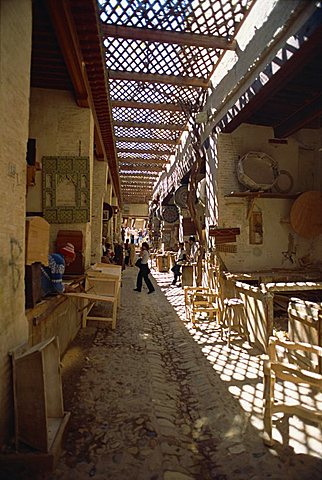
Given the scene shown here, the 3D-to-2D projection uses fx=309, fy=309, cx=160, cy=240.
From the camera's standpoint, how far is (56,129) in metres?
5.38

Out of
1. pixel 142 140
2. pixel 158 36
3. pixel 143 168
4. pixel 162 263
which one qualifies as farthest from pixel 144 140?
pixel 162 263

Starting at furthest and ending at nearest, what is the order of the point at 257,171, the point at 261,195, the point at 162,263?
1. the point at 162,263
2. the point at 257,171
3. the point at 261,195

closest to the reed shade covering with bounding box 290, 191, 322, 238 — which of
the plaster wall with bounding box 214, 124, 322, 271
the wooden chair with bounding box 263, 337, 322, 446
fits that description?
the plaster wall with bounding box 214, 124, 322, 271

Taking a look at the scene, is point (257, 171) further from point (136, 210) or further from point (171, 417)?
point (136, 210)

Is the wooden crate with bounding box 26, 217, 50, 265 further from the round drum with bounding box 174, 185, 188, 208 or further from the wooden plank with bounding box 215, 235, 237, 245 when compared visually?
the round drum with bounding box 174, 185, 188, 208

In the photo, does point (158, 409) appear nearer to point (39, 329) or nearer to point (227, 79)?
point (39, 329)

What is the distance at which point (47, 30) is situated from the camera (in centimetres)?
A: 396

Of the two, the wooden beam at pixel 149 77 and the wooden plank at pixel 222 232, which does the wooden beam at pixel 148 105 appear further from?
the wooden plank at pixel 222 232

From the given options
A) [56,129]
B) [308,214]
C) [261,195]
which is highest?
[56,129]

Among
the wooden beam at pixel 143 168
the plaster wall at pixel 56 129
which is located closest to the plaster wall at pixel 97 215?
the plaster wall at pixel 56 129

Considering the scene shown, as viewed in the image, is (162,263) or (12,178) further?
(162,263)

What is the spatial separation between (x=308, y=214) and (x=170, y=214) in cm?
826

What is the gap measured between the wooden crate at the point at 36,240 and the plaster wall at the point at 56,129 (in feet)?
7.03

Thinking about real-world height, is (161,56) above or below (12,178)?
above
